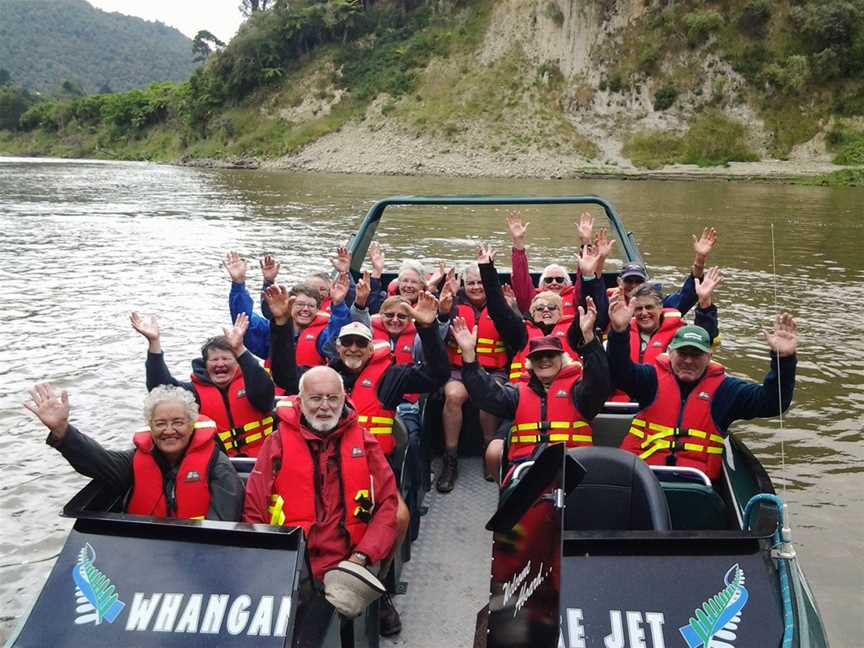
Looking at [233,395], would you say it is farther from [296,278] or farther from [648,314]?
[296,278]

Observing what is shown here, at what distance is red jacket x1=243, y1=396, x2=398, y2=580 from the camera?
2.48 m

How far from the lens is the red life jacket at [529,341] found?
13.0ft

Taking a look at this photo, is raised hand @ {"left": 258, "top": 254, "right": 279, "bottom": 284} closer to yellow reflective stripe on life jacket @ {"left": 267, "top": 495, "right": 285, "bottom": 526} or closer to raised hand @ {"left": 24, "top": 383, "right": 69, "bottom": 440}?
raised hand @ {"left": 24, "top": 383, "right": 69, "bottom": 440}

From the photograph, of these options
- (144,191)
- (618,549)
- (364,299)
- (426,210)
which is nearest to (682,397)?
(618,549)

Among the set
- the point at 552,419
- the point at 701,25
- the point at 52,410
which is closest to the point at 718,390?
Result: the point at 552,419

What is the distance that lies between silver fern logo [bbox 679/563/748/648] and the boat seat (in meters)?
0.50

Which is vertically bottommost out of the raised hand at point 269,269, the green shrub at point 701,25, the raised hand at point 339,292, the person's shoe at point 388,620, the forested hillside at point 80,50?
the person's shoe at point 388,620

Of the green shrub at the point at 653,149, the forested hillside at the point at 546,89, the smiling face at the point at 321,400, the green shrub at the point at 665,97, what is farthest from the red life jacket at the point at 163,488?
the green shrub at the point at 665,97

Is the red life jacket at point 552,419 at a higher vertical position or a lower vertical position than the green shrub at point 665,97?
lower

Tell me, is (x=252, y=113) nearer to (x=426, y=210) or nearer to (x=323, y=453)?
(x=426, y=210)

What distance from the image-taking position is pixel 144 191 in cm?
2692

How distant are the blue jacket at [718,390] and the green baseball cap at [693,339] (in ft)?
0.52

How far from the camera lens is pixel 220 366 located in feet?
11.2

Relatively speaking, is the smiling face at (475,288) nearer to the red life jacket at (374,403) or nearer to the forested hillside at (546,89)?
the red life jacket at (374,403)
